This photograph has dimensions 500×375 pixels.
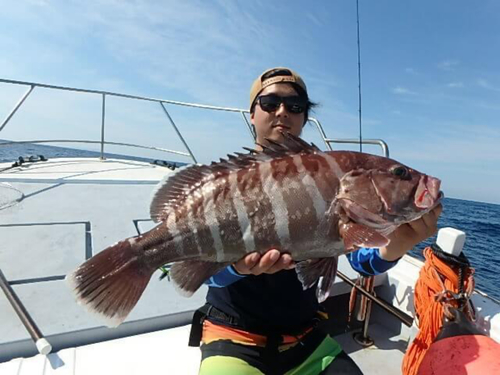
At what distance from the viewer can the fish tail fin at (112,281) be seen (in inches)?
Result: 59.0

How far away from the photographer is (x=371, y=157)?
5.80ft

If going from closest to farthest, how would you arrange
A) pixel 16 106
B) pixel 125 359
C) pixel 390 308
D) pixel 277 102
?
pixel 125 359
pixel 277 102
pixel 390 308
pixel 16 106

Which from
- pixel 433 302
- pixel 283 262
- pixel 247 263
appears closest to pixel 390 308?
pixel 433 302

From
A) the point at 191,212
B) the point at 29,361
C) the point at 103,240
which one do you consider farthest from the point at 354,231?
the point at 103,240

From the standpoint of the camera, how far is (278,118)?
7.66 ft

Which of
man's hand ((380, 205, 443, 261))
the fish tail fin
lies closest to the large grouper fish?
the fish tail fin

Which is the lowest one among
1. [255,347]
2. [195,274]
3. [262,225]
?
[255,347]

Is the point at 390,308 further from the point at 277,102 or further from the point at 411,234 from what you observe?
the point at 277,102

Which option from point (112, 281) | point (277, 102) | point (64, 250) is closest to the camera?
point (112, 281)

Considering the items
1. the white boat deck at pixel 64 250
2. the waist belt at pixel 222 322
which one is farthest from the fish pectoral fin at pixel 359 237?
the white boat deck at pixel 64 250

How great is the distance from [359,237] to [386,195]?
0.30 m

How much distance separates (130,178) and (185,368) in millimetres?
4317

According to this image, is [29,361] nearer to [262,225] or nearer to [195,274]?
[195,274]

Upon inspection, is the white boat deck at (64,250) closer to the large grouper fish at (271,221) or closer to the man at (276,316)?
the large grouper fish at (271,221)
